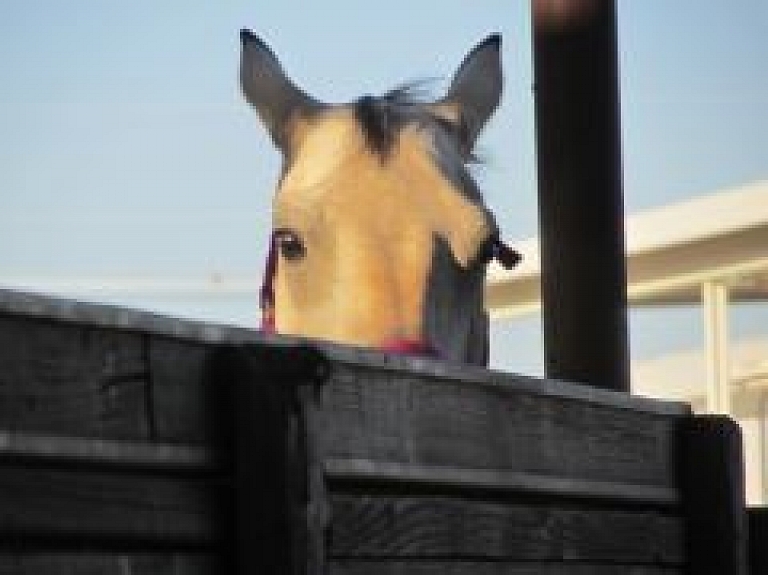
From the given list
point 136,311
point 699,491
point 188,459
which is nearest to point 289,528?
point 188,459

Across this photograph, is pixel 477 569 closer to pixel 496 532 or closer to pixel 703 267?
pixel 496 532

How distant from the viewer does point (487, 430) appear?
372 cm

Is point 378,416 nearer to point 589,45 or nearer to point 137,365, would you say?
point 137,365

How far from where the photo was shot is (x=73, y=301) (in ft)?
8.53

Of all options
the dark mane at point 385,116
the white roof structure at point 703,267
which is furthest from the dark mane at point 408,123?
the white roof structure at point 703,267

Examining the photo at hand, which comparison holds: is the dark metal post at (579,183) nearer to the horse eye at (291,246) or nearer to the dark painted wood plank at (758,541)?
the horse eye at (291,246)

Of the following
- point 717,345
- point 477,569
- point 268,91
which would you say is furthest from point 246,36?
point 717,345

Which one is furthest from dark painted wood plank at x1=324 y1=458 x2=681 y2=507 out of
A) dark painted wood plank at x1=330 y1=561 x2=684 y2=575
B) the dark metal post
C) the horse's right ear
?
the horse's right ear

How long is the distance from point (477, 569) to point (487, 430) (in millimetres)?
227

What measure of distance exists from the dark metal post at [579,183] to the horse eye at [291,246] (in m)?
0.73

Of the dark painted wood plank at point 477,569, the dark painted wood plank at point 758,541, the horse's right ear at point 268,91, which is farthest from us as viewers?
the horse's right ear at point 268,91

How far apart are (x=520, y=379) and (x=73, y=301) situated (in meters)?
1.39

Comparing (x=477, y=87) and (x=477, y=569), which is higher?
(x=477, y=87)

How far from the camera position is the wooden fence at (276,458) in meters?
2.54
